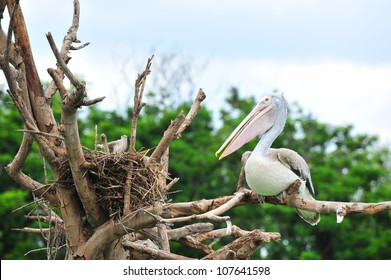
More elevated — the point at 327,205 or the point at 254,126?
the point at 254,126

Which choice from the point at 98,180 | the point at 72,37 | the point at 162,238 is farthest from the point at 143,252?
the point at 72,37

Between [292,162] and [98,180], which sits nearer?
[98,180]

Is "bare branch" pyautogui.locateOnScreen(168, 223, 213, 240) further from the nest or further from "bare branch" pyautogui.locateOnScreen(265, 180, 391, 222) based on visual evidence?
the nest

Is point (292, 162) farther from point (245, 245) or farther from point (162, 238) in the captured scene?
point (162, 238)

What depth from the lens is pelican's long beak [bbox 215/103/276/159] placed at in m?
7.98

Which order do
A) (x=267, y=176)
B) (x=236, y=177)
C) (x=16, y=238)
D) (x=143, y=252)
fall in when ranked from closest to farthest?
1. (x=267, y=176)
2. (x=143, y=252)
3. (x=16, y=238)
4. (x=236, y=177)

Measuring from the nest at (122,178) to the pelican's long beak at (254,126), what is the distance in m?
1.16

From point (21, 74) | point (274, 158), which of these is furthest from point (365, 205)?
point (21, 74)

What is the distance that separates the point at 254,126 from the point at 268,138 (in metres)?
0.36

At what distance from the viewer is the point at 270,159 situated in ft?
24.4

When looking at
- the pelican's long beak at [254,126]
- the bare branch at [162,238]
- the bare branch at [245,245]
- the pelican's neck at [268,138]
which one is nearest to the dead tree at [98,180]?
the bare branch at [245,245]

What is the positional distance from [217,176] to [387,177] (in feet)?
21.6

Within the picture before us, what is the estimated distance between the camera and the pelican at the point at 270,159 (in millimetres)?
7176

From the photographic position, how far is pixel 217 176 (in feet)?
76.5
